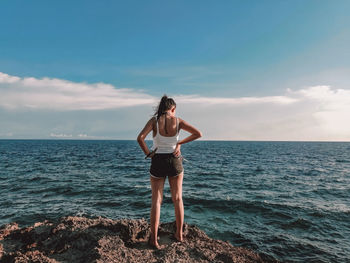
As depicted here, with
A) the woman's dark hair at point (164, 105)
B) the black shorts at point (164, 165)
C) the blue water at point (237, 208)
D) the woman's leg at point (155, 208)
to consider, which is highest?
the woman's dark hair at point (164, 105)

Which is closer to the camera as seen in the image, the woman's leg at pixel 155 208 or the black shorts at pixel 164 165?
the black shorts at pixel 164 165

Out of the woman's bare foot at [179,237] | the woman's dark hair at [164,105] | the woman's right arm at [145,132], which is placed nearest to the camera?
the woman's right arm at [145,132]

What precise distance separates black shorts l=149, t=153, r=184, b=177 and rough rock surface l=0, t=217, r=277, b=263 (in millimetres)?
1456

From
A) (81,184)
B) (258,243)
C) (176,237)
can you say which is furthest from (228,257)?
(81,184)

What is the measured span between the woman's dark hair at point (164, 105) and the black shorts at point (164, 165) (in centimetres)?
80

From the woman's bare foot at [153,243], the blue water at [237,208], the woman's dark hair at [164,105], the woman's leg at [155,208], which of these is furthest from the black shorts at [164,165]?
the blue water at [237,208]

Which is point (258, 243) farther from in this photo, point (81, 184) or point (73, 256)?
point (81, 184)

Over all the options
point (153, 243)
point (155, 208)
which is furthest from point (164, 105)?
point (153, 243)

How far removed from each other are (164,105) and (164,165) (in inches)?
47.3

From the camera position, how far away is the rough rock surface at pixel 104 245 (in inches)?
159

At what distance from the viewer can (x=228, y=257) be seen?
4371 mm

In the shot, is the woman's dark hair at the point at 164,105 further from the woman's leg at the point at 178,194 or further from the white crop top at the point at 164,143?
the woman's leg at the point at 178,194

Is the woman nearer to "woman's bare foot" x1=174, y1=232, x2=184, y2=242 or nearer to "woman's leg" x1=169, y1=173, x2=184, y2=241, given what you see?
"woman's leg" x1=169, y1=173, x2=184, y2=241

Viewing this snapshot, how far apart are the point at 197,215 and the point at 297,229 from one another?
383 cm
